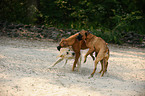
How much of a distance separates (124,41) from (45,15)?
6447 mm

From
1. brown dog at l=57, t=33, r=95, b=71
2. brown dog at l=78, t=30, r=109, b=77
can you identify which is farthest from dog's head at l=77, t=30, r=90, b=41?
brown dog at l=57, t=33, r=95, b=71

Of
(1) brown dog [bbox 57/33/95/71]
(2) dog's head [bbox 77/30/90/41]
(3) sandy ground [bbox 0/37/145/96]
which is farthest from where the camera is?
(1) brown dog [bbox 57/33/95/71]

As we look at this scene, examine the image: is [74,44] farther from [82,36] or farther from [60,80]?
[60,80]

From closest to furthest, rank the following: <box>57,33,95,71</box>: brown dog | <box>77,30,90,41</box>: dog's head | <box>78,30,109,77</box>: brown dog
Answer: <box>78,30,109,77</box>: brown dog
<box>77,30,90,41</box>: dog's head
<box>57,33,95,71</box>: brown dog

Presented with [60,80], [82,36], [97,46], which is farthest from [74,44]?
[60,80]

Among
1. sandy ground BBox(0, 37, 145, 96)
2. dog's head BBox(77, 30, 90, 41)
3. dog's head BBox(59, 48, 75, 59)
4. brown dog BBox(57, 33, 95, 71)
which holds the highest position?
dog's head BBox(77, 30, 90, 41)

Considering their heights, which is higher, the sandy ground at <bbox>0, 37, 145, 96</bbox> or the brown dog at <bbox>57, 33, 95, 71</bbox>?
the brown dog at <bbox>57, 33, 95, 71</bbox>

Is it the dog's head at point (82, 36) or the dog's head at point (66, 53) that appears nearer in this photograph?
the dog's head at point (82, 36)

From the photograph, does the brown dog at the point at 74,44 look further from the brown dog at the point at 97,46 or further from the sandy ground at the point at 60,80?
the sandy ground at the point at 60,80

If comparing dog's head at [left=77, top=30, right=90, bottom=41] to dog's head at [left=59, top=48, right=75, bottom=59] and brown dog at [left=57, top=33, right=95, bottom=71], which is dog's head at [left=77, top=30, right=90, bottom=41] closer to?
brown dog at [left=57, top=33, right=95, bottom=71]

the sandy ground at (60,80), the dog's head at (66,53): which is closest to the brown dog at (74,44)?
the dog's head at (66,53)

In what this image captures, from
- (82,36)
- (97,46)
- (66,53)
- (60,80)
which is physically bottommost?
(60,80)

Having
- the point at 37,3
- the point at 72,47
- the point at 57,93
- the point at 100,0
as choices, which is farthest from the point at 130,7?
the point at 57,93

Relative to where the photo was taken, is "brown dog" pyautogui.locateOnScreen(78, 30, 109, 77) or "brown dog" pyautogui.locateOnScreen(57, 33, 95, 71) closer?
"brown dog" pyautogui.locateOnScreen(78, 30, 109, 77)
